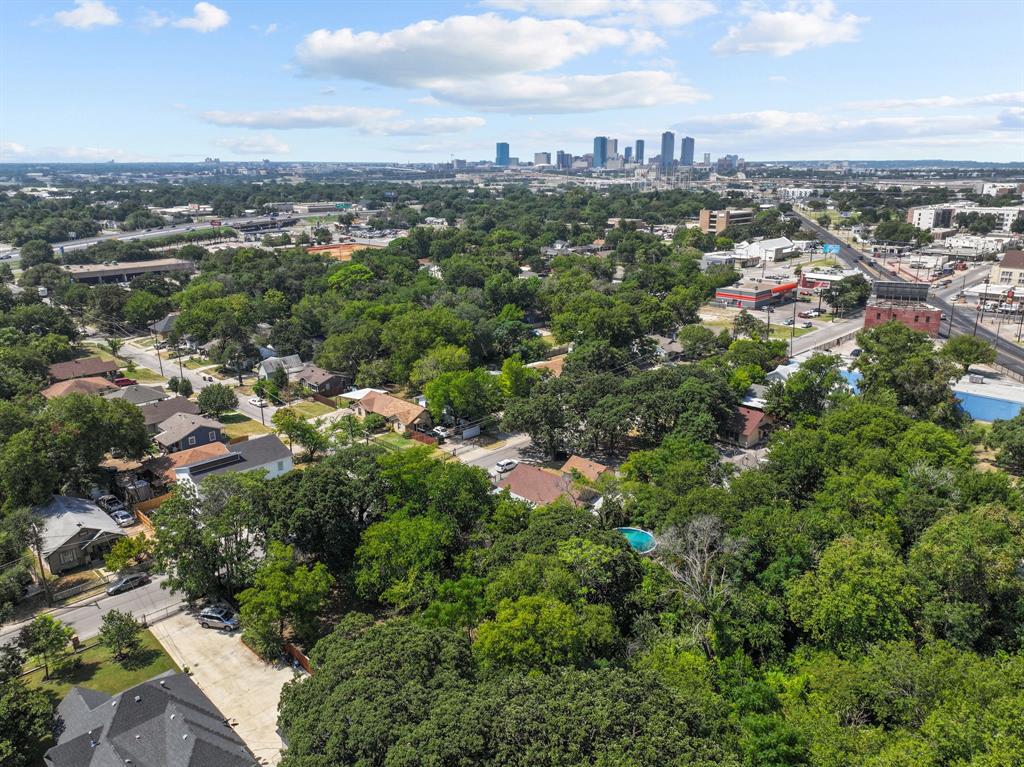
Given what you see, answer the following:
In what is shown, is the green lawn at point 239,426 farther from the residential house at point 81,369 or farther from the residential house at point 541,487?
the residential house at point 541,487

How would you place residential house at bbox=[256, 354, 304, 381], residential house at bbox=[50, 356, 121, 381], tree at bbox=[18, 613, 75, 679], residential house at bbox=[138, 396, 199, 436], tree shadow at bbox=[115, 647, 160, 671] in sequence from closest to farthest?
tree at bbox=[18, 613, 75, 679], tree shadow at bbox=[115, 647, 160, 671], residential house at bbox=[138, 396, 199, 436], residential house at bbox=[50, 356, 121, 381], residential house at bbox=[256, 354, 304, 381]

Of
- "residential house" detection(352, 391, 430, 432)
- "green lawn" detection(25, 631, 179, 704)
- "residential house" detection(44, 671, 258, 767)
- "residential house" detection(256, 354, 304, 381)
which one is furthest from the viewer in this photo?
"residential house" detection(256, 354, 304, 381)

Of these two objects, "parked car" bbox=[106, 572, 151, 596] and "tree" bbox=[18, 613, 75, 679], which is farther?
"parked car" bbox=[106, 572, 151, 596]

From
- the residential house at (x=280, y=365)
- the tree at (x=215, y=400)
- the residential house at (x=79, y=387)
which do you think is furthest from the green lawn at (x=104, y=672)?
the residential house at (x=280, y=365)

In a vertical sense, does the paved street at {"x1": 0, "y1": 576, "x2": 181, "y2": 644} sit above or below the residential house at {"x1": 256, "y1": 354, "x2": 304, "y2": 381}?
below

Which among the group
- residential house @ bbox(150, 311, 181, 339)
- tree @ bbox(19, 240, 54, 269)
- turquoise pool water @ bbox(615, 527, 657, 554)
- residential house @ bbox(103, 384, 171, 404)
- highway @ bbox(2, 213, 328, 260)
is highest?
highway @ bbox(2, 213, 328, 260)

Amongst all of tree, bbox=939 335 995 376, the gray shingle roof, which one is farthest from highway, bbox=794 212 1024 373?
the gray shingle roof

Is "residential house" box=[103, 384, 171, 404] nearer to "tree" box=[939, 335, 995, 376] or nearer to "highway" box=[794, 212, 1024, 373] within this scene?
"tree" box=[939, 335, 995, 376]

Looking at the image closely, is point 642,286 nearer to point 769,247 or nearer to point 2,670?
point 769,247
